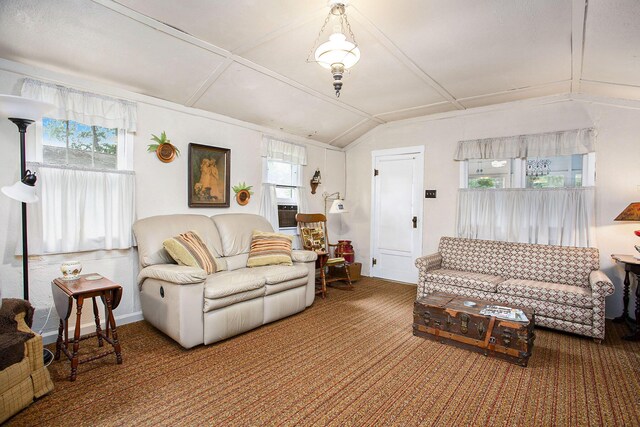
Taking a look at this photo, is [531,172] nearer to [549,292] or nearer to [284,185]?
[549,292]

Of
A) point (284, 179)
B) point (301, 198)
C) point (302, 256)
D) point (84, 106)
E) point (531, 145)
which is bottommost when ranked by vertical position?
point (302, 256)

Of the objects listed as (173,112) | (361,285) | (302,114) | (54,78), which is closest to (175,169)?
(173,112)

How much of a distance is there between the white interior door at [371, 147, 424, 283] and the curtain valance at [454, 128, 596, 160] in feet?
2.59

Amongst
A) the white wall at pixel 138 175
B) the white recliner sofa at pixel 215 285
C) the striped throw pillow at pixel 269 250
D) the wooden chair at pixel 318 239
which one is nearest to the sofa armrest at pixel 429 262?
the wooden chair at pixel 318 239

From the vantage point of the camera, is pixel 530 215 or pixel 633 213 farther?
pixel 530 215

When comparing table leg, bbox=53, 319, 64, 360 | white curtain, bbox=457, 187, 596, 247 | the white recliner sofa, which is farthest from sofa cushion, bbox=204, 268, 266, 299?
white curtain, bbox=457, 187, 596, 247

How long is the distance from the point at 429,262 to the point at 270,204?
233 cm

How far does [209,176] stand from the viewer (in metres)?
3.90

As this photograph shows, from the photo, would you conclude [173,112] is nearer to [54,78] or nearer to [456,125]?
[54,78]

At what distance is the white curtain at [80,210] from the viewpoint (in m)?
2.68

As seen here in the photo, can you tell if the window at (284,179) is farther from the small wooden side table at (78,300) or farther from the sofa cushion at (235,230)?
the small wooden side table at (78,300)

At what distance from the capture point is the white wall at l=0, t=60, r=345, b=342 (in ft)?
8.44

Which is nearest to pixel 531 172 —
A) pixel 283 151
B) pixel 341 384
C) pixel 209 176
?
pixel 283 151

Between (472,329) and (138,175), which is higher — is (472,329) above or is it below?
below
